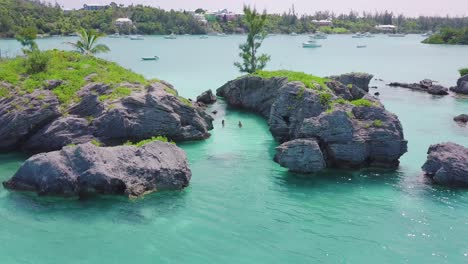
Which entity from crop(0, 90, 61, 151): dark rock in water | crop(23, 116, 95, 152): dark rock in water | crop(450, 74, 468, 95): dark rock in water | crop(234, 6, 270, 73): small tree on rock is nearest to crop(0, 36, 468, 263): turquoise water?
crop(0, 90, 61, 151): dark rock in water

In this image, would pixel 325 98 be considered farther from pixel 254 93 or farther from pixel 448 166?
pixel 254 93

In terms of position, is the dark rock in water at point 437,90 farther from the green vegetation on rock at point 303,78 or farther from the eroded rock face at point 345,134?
the eroded rock face at point 345,134

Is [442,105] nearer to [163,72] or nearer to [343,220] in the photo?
[343,220]

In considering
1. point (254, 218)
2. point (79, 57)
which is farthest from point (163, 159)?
point (79, 57)

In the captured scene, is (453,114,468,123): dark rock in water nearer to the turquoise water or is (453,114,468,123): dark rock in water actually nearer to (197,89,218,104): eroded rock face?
the turquoise water

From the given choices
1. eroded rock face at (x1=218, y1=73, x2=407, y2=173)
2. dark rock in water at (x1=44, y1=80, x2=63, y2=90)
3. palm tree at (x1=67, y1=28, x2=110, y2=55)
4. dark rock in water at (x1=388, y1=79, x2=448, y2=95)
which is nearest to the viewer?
eroded rock face at (x1=218, y1=73, x2=407, y2=173)

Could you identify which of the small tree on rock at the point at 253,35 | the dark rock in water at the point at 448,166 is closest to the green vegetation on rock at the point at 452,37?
the small tree on rock at the point at 253,35
